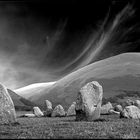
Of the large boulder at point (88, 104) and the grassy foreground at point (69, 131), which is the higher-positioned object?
the large boulder at point (88, 104)

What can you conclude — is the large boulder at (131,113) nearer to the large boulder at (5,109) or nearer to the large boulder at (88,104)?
the large boulder at (88,104)

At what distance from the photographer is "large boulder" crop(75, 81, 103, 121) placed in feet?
118

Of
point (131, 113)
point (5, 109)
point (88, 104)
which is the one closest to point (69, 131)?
point (5, 109)

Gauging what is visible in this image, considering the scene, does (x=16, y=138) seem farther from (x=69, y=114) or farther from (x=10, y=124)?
(x=69, y=114)

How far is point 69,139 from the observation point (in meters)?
17.4

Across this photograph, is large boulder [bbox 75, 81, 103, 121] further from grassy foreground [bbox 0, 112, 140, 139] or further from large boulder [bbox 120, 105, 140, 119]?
grassy foreground [bbox 0, 112, 140, 139]

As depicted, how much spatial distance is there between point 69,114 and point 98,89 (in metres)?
21.2

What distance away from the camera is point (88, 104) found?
3619cm

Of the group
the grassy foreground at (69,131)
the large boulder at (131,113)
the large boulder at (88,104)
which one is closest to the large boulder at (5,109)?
the grassy foreground at (69,131)

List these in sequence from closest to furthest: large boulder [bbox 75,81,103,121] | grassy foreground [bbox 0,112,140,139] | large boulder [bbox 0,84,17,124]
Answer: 1. grassy foreground [bbox 0,112,140,139]
2. large boulder [bbox 0,84,17,124]
3. large boulder [bbox 75,81,103,121]

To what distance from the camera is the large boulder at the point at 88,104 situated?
36.0 m

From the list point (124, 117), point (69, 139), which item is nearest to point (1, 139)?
point (69, 139)

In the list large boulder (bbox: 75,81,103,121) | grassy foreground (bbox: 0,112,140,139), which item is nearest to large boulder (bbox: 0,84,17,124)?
grassy foreground (bbox: 0,112,140,139)

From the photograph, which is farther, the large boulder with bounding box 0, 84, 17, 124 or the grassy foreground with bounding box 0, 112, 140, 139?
the large boulder with bounding box 0, 84, 17, 124
